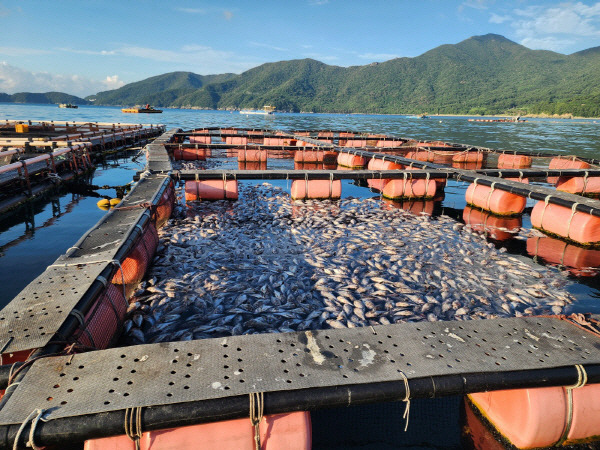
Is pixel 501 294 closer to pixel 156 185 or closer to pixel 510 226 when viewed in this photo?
pixel 510 226

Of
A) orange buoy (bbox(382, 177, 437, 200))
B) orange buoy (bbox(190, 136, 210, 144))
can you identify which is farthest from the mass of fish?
orange buoy (bbox(190, 136, 210, 144))

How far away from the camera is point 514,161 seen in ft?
80.5

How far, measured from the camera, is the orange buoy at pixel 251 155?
24059mm

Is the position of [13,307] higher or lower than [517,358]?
higher

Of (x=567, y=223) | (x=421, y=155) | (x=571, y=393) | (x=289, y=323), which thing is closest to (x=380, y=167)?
(x=567, y=223)

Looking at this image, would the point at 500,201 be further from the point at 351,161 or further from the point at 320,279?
the point at 351,161

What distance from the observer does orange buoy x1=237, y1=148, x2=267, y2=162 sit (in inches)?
947

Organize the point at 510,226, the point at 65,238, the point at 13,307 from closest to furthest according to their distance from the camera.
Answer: the point at 13,307, the point at 65,238, the point at 510,226

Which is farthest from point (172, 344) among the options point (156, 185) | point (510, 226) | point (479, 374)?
point (510, 226)

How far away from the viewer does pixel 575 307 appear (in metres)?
6.36

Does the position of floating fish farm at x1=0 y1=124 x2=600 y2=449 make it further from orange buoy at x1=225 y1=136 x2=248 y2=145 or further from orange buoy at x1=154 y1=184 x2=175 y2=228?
orange buoy at x1=225 y1=136 x2=248 y2=145

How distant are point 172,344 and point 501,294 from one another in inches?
267

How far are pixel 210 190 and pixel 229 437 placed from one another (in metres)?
11.3

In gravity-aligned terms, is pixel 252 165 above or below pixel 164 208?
above
